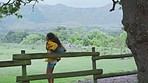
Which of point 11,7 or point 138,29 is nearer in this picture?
point 138,29

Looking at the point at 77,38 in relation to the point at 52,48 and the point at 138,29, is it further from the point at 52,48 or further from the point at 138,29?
the point at 138,29

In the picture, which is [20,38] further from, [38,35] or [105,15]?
[105,15]

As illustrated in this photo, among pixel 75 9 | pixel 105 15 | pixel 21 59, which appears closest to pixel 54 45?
pixel 21 59

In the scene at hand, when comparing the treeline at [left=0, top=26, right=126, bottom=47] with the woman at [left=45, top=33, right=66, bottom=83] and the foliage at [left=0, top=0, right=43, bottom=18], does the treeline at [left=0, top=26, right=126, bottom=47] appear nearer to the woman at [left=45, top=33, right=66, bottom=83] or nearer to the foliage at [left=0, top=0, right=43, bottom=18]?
the foliage at [left=0, top=0, right=43, bottom=18]

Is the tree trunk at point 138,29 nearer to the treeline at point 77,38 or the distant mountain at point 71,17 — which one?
the treeline at point 77,38

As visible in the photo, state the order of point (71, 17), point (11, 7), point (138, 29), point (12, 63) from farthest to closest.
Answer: point (71, 17) < point (11, 7) < point (12, 63) < point (138, 29)

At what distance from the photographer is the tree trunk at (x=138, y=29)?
3.84 meters

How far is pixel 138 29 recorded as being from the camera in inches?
152

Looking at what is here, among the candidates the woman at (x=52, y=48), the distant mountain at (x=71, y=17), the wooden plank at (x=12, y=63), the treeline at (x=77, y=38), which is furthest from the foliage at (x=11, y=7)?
the distant mountain at (x=71, y=17)

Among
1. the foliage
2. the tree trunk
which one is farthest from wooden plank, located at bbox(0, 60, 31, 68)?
the foliage

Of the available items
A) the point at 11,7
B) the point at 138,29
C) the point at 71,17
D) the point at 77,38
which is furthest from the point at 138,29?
the point at 71,17

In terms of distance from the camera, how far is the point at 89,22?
58656mm

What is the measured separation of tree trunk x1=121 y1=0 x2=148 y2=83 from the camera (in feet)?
12.6

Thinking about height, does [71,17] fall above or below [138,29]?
below
